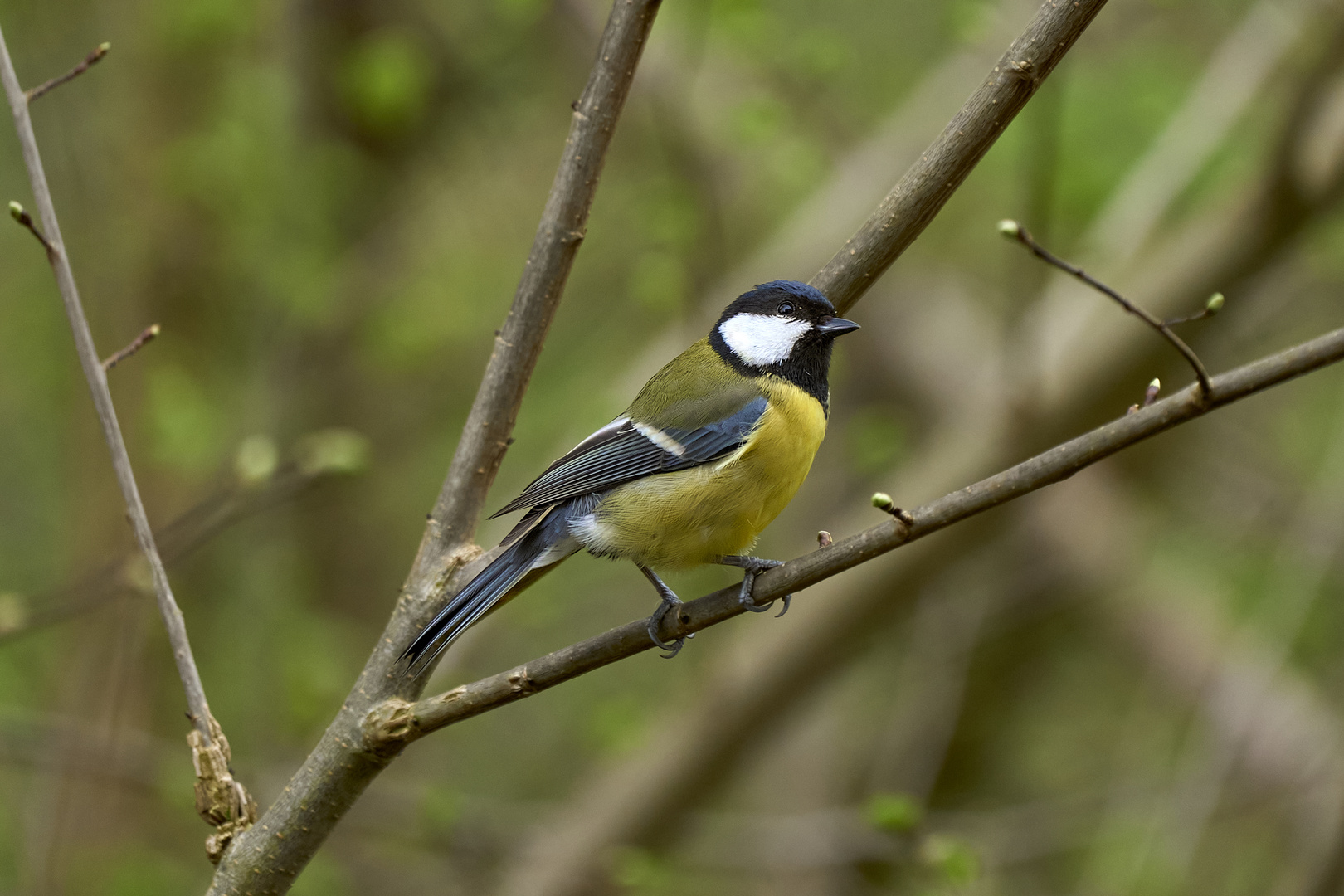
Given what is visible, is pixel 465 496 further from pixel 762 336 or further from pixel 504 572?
pixel 762 336

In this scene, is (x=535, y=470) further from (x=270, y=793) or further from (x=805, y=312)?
(x=805, y=312)

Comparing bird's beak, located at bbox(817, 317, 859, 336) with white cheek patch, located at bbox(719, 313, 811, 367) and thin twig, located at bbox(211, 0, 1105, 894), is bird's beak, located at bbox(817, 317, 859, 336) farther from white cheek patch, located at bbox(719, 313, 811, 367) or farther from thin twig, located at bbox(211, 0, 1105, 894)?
thin twig, located at bbox(211, 0, 1105, 894)

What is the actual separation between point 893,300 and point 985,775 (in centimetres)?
264

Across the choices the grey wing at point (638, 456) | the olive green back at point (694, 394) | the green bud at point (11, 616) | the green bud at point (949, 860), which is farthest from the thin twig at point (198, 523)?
the green bud at point (949, 860)

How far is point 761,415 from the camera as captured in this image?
2.83 metres

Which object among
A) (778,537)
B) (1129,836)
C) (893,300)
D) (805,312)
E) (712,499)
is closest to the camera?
(712,499)

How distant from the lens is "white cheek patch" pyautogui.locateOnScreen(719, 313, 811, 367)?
3.04 m

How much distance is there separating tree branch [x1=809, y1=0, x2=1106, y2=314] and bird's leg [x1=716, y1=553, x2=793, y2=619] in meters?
0.59

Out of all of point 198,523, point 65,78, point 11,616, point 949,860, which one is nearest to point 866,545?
point 949,860

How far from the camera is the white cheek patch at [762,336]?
9.96 ft

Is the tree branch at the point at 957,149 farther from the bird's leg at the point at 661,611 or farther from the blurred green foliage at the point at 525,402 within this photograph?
the blurred green foliage at the point at 525,402

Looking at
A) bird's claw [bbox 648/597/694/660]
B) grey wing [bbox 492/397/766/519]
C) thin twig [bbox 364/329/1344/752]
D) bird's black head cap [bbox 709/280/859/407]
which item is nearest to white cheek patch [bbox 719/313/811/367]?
bird's black head cap [bbox 709/280/859/407]

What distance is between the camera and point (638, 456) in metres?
2.88

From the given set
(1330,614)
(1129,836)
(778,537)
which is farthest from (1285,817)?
(778,537)
